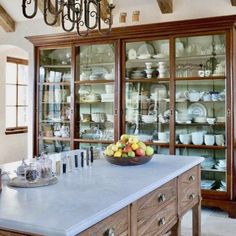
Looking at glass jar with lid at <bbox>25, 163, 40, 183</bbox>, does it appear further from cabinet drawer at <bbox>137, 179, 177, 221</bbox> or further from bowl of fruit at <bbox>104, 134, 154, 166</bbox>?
bowl of fruit at <bbox>104, 134, 154, 166</bbox>

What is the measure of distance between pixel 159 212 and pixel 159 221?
5 centimetres

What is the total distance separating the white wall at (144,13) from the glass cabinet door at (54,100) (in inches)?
10.1

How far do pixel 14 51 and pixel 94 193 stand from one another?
223 inches

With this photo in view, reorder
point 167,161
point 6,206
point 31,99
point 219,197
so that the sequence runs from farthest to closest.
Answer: point 31,99 → point 219,197 → point 167,161 → point 6,206

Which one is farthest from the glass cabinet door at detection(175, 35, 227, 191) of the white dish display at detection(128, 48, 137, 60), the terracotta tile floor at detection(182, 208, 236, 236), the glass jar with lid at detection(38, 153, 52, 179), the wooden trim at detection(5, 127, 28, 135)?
the wooden trim at detection(5, 127, 28, 135)

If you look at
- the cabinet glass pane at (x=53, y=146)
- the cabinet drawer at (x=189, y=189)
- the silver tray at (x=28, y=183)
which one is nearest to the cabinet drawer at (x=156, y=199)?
the cabinet drawer at (x=189, y=189)

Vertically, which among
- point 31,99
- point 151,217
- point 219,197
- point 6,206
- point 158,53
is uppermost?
point 158,53

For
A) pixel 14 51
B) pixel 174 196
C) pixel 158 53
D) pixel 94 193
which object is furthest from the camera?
pixel 14 51

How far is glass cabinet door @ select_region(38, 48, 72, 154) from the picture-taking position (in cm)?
533

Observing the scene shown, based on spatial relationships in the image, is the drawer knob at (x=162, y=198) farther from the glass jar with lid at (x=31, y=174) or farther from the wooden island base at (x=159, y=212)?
the glass jar with lid at (x=31, y=174)

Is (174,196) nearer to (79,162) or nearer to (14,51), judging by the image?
(79,162)

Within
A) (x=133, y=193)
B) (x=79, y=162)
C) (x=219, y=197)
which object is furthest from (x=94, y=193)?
(x=219, y=197)

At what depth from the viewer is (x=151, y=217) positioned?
203cm

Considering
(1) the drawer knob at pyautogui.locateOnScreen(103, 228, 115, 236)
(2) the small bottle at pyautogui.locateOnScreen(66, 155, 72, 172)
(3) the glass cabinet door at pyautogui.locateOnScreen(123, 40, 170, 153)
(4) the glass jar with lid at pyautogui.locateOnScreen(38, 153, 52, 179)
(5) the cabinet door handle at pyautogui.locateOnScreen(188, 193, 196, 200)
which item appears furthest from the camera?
(3) the glass cabinet door at pyautogui.locateOnScreen(123, 40, 170, 153)
